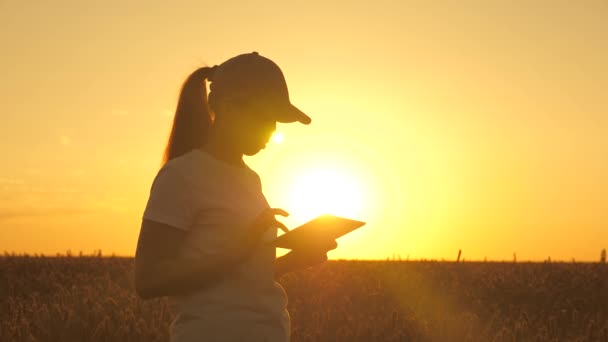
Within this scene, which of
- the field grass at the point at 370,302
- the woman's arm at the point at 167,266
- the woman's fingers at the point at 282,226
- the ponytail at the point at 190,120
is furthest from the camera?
the field grass at the point at 370,302

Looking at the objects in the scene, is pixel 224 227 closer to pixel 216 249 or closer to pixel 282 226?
pixel 216 249

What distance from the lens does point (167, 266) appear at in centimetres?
340

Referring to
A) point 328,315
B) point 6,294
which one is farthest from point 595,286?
point 6,294

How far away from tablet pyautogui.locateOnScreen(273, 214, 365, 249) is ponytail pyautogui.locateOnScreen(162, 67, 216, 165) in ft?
2.54

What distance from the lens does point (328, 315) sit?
8.94 metres

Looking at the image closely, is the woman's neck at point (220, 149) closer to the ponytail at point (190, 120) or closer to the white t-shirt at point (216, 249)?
the white t-shirt at point (216, 249)

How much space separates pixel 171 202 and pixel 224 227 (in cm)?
25

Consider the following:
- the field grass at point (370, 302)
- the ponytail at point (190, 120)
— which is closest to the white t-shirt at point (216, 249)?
the ponytail at point (190, 120)

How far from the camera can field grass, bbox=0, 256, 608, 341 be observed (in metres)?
8.19

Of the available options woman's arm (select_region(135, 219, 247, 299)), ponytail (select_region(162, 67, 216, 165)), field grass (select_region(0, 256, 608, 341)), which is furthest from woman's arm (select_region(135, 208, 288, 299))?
field grass (select_region(0, 256, 608, 341))

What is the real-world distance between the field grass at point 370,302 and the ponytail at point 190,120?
13.5ft

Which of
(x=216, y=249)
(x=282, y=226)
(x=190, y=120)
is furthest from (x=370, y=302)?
(x=216, y=249)

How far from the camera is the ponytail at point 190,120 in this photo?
4.00m

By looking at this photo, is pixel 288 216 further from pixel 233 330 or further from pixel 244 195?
pixel 233 330
